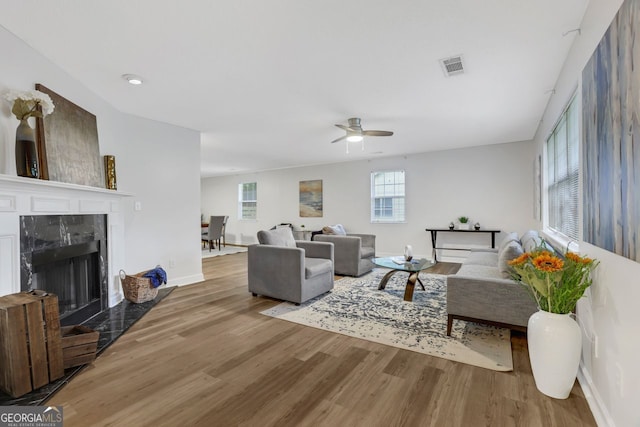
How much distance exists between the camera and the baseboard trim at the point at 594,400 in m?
1.47

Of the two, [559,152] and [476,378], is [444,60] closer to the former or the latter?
[559,152]

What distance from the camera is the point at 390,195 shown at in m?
7.10

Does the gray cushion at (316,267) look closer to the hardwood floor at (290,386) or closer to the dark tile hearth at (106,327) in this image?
the hardwood floor at (290,386)

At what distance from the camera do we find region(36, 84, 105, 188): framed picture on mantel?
7.96ft

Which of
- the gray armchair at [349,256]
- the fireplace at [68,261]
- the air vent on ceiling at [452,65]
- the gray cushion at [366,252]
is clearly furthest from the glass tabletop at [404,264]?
the fireplace at [68,261]

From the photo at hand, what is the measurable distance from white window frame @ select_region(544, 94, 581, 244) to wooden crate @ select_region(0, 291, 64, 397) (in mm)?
3685

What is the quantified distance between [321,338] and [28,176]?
8.36 ft

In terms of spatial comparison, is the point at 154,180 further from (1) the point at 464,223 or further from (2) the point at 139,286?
(1) the point at 464,223

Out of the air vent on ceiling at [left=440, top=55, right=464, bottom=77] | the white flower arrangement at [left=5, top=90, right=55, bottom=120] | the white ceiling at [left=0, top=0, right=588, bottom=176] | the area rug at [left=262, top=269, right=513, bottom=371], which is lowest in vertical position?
the area rug at [left=262, top=269, right=513, bottom=371]

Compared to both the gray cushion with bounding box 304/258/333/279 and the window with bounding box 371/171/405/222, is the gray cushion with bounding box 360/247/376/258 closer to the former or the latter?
the gray cushion with bounding box 304/258/333/279

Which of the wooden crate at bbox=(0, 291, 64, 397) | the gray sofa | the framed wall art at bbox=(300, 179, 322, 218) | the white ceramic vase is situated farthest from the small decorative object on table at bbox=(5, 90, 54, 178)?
the framed wall art at bbox=(300, 179, 322, 218)

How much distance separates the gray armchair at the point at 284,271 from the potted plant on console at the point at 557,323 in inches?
86.4

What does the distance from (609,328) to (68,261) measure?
4.07 m

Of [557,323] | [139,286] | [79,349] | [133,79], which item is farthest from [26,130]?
[557,323]
